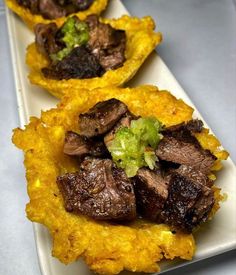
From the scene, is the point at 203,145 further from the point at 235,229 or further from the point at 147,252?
the point at 147,252

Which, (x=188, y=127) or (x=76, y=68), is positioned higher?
(x=76, y=68)

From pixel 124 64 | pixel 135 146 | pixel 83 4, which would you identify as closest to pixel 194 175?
pixel 135 146

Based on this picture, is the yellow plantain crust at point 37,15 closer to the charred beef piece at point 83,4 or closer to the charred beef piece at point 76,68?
the charred beef piece at point 83,4

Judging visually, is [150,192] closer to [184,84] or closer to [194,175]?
[194,175]

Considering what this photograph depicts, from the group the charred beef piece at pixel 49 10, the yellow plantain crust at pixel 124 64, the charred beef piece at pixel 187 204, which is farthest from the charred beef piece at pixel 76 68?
the charred beef piece at pixel 187 204

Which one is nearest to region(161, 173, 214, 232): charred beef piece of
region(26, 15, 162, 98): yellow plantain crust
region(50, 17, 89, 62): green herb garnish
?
region(26, 15, 162, 98): yellow plantain crust

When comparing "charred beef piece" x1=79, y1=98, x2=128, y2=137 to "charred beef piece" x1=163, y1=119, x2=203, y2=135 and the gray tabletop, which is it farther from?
the gray tabletop

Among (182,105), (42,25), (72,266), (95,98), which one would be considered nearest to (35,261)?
(72,266)
